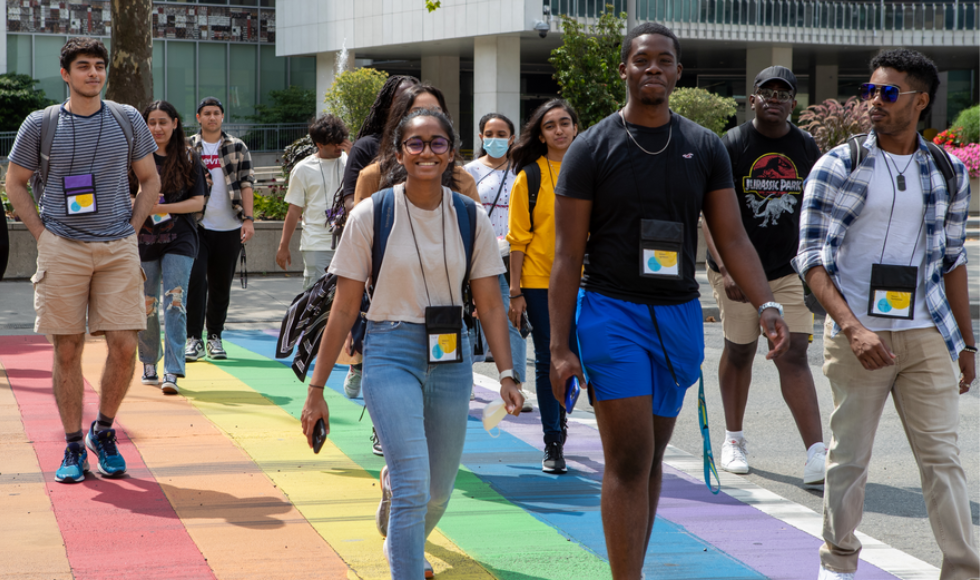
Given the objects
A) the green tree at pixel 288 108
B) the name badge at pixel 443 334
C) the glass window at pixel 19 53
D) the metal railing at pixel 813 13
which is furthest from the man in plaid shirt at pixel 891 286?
the glass window at pixel 19 53

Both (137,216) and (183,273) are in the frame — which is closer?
(137,216)

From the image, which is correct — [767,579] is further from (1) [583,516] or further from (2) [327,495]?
(2) [327,495]

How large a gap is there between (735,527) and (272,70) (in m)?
38.9

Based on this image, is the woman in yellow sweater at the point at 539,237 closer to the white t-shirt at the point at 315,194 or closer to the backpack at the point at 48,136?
the backpack at the point at 48,136

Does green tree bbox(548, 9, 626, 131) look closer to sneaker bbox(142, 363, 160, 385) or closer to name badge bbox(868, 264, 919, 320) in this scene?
sneaker bbox(142, 363, 160, 385)

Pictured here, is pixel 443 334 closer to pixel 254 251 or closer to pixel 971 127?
pixel 254 251

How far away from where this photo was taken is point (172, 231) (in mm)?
7801

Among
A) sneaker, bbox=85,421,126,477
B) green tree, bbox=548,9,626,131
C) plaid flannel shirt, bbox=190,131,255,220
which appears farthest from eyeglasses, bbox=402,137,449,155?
green tree, bbox=548,9,626,131

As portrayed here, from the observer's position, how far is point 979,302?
44.1 ft

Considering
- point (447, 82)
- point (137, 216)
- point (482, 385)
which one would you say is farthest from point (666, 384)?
point (447, 82)

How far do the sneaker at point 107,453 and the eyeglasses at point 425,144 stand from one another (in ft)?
8.69

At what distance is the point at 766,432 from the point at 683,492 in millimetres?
1722

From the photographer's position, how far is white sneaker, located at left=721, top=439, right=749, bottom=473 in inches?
235

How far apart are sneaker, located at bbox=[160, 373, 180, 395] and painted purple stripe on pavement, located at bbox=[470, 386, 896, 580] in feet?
9.82
